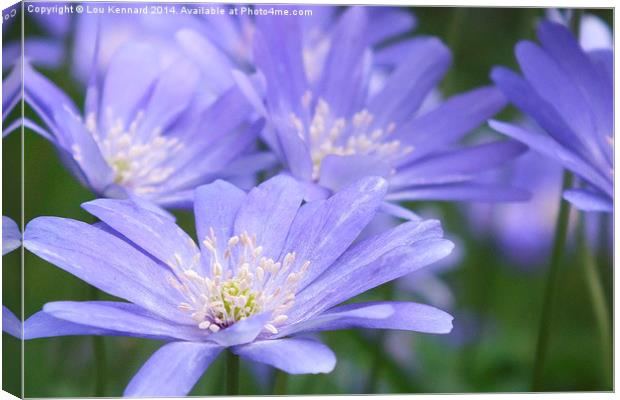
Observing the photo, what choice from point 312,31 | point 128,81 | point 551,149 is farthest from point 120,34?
point 551,149

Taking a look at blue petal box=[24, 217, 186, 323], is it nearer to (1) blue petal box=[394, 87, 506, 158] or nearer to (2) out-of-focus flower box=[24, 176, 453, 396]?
(2) out-of-focus flower box=[24, 176, 453, 396]

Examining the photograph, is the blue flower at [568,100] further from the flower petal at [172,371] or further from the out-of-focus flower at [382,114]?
the flower petal at [172,371]

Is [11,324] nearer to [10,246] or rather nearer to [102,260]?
[10,246]

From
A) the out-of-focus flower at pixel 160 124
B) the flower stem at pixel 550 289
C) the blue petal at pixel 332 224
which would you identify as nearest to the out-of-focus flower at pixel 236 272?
the blue petal at pixel 332 224

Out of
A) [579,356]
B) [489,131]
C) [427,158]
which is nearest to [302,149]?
[427,158]

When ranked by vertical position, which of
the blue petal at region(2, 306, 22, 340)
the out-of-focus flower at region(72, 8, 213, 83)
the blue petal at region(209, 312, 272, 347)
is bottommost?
the blue petal at region(209, 312, 272, 347)

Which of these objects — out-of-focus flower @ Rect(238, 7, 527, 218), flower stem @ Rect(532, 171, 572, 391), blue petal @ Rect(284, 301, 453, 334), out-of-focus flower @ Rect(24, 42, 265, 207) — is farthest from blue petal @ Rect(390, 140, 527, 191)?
blue petal @ Rect(284, 301, 453, 334)

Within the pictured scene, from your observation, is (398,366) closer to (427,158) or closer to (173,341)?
(427,158)

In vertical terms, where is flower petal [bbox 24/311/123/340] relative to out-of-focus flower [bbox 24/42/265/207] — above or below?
below
